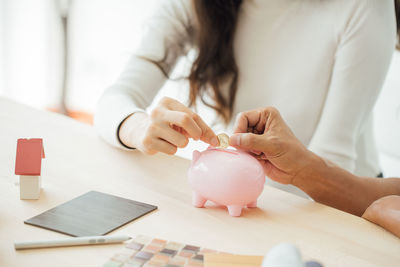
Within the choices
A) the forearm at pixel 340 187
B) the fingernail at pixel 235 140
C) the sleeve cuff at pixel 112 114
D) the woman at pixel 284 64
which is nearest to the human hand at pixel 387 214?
the forearm at pixel 340 187

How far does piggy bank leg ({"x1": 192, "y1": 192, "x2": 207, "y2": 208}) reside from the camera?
75 cm

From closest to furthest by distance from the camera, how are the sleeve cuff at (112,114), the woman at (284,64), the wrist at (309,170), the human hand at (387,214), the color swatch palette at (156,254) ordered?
1. the color swatch palette at (156,254)
2. the human hand at (387,214)
3. the wrist at (309,170)
4. the sleeve cuff at (112,114)
5. the woman at (284,64)

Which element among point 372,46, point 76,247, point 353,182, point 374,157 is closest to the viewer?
point 76,247

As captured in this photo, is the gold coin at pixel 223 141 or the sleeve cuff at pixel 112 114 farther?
the sleeve cuff at pixel 112 114

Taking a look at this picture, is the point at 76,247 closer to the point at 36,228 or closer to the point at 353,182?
the point at 36,228

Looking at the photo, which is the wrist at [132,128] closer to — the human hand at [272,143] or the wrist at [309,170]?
the human hand at [272,143]

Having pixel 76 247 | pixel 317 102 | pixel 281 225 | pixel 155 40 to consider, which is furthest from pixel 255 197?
pixel 155 40

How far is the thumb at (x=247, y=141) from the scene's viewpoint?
774mm

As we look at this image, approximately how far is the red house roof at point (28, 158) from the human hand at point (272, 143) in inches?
12.4

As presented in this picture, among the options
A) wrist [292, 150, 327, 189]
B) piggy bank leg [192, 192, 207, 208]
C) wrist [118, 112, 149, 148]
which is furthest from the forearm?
wrist [118, 112, 149, 148]

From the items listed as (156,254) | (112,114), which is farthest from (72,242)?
(112,114)

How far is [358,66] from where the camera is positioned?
110 cm

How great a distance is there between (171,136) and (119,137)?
0.20 meters

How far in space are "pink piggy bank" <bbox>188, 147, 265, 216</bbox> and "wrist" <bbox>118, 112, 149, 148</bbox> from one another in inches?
8.3
